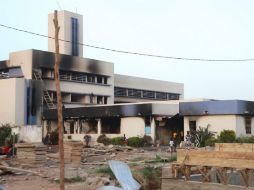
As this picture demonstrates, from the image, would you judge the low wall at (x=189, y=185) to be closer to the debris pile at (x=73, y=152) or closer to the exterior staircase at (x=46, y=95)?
the debris pile at (x=73, y=152)

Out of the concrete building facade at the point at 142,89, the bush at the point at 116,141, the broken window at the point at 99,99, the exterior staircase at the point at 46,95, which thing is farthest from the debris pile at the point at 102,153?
the concrete building facade at the point at 142,89

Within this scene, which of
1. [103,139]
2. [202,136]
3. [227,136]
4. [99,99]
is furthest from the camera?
[99,99]

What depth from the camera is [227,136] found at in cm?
3278

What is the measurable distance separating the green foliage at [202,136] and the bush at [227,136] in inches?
40.1

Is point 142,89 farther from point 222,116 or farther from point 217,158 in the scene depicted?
point 217,158

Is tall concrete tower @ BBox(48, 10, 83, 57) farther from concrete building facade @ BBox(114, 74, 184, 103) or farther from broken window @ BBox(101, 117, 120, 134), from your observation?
broken window @ BBox(101, 117, 120, 134)

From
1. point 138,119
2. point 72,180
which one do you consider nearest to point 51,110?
point 138,119

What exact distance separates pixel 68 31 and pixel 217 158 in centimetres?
4472

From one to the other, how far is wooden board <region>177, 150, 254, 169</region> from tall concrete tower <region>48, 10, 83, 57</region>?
139 feet

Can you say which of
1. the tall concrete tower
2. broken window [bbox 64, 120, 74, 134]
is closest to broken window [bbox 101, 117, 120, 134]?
broken window [bbox 64, 120, 74, 134]

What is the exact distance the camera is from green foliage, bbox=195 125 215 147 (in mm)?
33406

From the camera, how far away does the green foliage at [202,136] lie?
110 ft

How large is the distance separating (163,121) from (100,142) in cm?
606

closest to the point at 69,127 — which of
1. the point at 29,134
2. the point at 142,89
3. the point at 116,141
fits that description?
the point at 116,141
